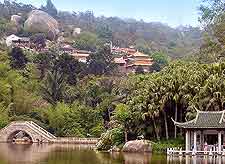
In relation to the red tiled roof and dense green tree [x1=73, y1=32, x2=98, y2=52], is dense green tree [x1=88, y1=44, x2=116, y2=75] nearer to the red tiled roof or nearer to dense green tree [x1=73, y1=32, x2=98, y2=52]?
the red tiled roof

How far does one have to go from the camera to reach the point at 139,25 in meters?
200

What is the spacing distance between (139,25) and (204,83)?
6128 inches

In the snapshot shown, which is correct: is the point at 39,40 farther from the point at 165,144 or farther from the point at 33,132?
the point at 165,144

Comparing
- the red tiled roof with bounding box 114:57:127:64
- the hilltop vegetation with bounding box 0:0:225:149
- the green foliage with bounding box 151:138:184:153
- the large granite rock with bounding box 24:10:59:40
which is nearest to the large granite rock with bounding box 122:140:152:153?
the green foliage with bounding box 151:138:184:153

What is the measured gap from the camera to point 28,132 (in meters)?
65.6

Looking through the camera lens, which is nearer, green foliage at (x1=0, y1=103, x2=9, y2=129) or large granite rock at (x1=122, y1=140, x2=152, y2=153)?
large granite rock at (x1=122, y1=140, x2=152, y2=153)

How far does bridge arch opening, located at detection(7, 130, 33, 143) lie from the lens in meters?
66.4

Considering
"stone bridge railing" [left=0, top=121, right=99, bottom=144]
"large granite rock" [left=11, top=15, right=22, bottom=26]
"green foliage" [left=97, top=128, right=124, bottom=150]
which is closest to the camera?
"green foliage" [left=97, top=128, right=124, bottom=150]

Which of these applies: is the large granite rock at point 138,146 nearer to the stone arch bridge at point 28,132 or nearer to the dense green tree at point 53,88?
the stone arch bridge at point 28,132

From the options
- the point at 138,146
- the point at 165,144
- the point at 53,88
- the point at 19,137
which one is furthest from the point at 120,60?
the point at 138,146

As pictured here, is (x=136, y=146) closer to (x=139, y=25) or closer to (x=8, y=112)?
(x=8, y=112)

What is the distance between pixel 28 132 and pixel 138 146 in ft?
77.5

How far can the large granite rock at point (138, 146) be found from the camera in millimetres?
44906

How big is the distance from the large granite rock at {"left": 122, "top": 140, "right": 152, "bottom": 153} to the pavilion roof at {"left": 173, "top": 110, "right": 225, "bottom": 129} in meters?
4.58
